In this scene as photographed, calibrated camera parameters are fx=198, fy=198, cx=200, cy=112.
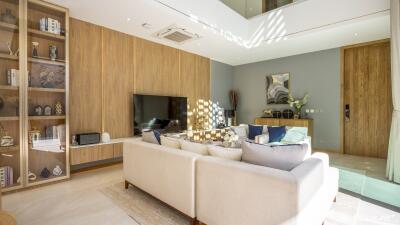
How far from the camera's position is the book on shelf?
9.32ft

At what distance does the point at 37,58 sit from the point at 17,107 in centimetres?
81

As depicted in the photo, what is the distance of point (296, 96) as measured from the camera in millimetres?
5887

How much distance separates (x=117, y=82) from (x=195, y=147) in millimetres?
2833

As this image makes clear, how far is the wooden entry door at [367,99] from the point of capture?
4598 mm

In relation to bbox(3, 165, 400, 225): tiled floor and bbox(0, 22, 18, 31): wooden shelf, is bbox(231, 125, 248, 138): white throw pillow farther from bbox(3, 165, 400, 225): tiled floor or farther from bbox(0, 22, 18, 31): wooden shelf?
bbox(0, 22, 18, 31): wooden shelf

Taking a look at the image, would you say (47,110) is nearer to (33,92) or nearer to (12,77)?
(33,92)

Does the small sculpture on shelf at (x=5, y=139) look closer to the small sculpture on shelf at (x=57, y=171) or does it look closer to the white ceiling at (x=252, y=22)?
the small sculpture on shelf at (x=57, y=171)

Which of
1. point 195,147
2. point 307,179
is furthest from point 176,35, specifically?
point 307,179

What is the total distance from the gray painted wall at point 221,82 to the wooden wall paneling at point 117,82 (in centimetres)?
297

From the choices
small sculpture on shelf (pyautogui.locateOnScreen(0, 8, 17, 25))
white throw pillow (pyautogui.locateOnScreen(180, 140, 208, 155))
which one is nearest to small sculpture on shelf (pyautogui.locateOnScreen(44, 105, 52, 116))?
small sculpture on shelf (pyautogui.locateOnScreen(0, 8, 17, 25))

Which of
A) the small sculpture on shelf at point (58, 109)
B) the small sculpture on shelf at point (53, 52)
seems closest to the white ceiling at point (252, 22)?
the small sculpture on shelf at point (53, 52)

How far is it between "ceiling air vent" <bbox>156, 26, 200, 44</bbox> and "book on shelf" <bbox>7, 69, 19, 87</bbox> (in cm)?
252

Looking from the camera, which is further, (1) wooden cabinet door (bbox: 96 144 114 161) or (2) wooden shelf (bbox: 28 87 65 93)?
(1) wooden cabinet door (bbox: 96 144 114 161)

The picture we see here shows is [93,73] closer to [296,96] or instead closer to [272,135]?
[272,135]
